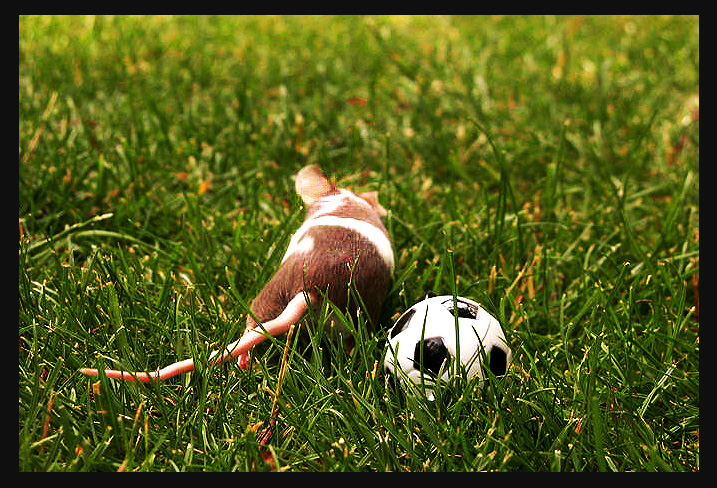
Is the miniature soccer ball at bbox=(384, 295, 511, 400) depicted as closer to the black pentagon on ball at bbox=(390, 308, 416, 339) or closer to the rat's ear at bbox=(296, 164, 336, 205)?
the black pentagon on ball at bbox=(390, 308, 416, 339)

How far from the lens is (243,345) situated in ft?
7.23

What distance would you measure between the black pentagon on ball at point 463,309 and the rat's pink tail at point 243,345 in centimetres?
45

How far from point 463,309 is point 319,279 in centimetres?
47

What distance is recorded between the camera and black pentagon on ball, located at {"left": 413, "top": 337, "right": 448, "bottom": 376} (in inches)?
83.5

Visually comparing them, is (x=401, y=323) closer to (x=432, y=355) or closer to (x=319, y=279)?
(x=432, y=355)

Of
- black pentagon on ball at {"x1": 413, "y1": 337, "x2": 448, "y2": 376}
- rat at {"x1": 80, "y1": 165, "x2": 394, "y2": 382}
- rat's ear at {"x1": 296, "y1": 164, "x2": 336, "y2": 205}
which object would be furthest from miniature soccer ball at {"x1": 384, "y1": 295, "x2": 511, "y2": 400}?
rat's ear at {"x1": 296, "y1": 164, "x2": 336, "y2": 205}

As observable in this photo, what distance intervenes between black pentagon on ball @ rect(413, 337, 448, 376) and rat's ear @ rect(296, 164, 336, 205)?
0.83 m

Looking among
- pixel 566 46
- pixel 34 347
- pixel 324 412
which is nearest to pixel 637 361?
pixel 324 412

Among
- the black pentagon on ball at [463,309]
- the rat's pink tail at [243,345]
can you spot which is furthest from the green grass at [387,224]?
the black pentagon on ball at [463,309]

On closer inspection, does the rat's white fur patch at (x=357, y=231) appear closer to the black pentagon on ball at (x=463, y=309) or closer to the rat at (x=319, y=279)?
the rat at (x=319, y=279)

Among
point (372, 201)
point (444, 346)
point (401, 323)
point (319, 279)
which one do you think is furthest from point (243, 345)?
point (372, 201)

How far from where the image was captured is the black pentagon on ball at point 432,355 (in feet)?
6.96

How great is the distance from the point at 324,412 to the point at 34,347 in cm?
95

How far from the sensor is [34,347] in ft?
7.34
